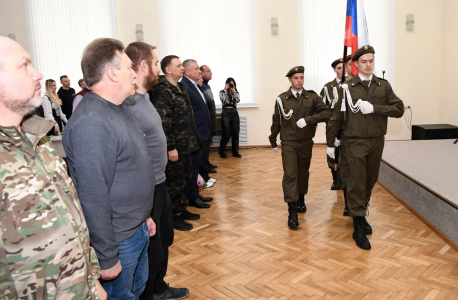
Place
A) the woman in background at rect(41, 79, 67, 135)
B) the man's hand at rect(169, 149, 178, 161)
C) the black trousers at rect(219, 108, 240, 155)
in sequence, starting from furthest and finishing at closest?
the black trousers at rect(219, 108, 240, 155) < the woman in background at rect(41, 79, 67, 135) < the man's hand at rect(169, 149, 178, 161)

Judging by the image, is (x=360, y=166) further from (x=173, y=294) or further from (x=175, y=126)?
(x=173, y=294)

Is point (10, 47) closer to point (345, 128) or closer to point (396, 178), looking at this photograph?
point (345, 128)

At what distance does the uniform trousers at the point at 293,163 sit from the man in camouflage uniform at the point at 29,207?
2724 mm

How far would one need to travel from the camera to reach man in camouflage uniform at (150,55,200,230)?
352 centimetres

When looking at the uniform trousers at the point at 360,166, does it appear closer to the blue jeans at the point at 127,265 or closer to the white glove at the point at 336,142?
the white glove at the point at 336,142

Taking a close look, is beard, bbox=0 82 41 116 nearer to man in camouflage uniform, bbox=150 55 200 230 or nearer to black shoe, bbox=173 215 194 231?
man in camouflage uniform, bbox=150 55 200 230

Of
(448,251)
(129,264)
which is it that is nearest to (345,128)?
(448,251)

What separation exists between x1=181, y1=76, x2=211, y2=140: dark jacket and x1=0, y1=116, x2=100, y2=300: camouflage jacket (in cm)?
342

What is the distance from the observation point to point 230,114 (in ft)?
25.3

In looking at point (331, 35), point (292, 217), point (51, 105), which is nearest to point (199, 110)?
point (292, 217)

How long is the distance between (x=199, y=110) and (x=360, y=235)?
235 cm

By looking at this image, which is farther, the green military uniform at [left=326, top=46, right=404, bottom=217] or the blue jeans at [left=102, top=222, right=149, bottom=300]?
the green military uniform at [left=326, top=46, right=404, bottom=217]

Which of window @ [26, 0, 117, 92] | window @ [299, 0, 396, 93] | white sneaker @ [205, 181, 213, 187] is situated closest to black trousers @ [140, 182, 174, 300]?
white sneaker @ [205, 181, 213, 187]

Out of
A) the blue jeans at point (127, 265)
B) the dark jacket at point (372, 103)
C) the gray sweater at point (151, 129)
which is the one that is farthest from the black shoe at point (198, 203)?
the blue jeans at point (127, 265)
